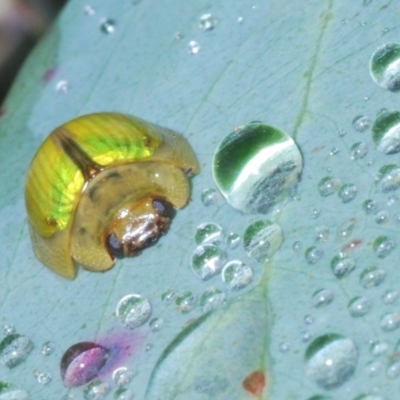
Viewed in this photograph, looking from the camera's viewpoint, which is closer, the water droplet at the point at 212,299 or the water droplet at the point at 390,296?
the water droplet at the point at 390,296

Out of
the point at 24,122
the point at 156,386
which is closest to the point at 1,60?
the point at 24,122

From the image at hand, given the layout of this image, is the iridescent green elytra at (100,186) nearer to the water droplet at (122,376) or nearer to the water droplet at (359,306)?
the water droplet at (122,376)

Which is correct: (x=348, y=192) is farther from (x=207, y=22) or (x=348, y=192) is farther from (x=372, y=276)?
(x=207, y=22)

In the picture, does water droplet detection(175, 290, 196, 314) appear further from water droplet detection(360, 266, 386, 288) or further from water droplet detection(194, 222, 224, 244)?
water droplet detection(360, 266, 386, 288)

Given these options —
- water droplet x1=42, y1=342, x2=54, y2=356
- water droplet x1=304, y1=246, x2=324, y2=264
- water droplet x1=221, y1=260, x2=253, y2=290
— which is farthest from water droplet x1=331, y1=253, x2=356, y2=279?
water droplet x1=42, y1=342, x2=54, y2=356

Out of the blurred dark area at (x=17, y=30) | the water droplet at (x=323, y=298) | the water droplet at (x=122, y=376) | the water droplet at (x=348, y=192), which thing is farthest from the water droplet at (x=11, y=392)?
the blurred dark area at (x=17, y=30)

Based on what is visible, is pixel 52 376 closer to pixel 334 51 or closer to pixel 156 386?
pixel 156 386
